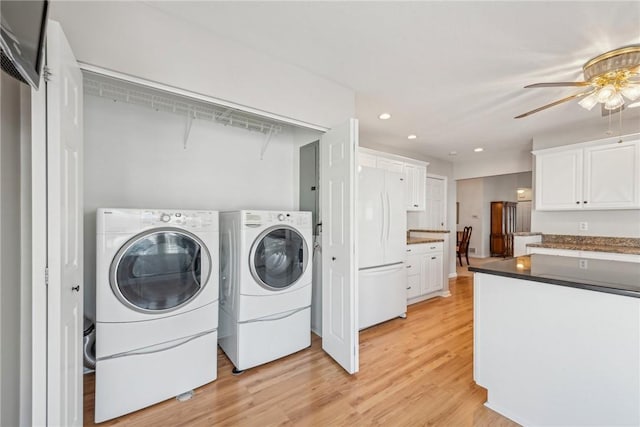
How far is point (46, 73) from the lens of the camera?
994 millimetres

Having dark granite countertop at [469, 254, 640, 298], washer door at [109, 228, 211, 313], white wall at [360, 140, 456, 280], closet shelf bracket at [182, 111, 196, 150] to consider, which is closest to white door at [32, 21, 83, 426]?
washer door at [109, 228, 211, 313]

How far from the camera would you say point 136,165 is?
223 centimetres

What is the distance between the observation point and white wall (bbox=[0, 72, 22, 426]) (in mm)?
1010

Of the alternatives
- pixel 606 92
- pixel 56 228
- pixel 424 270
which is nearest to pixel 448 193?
pixel 424 270

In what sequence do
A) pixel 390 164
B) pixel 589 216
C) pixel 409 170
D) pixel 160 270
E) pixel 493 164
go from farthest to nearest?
pixel 493 164, pixel 409 170, pixel 390 164, pixel 589 216, pixel 160 270

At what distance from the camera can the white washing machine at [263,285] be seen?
2.08 meters

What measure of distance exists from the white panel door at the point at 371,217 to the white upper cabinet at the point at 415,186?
150 centimetres

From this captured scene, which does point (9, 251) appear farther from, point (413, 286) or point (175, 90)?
point (413, 286)

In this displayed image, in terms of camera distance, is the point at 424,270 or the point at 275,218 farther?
the point at 424,270

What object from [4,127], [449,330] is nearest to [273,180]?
[4,127]

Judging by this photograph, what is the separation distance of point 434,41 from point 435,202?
3910 mm

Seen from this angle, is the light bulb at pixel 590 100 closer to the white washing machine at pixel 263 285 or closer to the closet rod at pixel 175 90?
the closet rod at pixel 175 90

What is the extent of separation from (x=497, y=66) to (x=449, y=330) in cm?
263

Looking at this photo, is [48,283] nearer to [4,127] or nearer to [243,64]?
[4,127]
